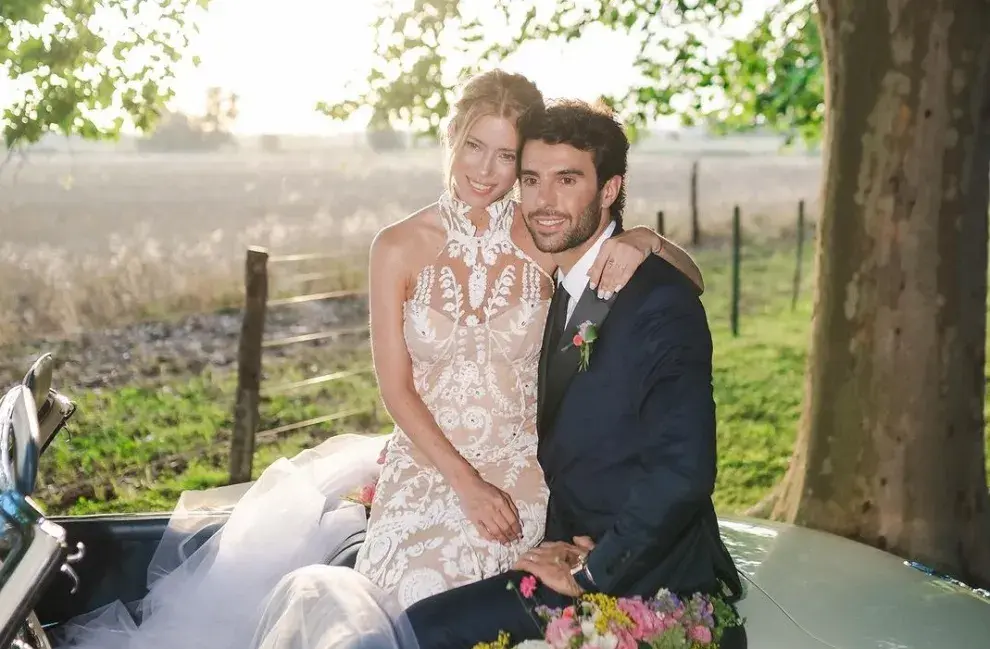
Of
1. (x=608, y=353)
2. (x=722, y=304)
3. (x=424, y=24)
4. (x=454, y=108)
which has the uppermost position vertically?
(x=424, y=24)

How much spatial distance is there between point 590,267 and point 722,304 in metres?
12.7

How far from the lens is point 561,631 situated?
88.7 inches

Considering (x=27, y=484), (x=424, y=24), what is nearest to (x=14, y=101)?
(x=424, y=24)

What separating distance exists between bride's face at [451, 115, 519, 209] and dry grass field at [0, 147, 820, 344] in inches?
189

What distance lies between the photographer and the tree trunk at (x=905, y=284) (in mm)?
4285

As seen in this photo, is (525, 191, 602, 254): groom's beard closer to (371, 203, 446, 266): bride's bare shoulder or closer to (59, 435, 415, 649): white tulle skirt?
(371, 203, 446, 266): bride's bare shoulder

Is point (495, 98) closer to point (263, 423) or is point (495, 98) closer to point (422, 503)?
point (422, 503)

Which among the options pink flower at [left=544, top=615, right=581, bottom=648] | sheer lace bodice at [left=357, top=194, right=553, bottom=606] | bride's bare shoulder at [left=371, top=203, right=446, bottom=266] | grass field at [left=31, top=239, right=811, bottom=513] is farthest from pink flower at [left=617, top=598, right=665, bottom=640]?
grass field at [left=31, top=239, right=811, bottom=513]

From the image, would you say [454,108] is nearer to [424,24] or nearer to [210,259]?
[424,24]

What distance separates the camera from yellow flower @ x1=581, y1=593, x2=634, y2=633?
88.4 inches

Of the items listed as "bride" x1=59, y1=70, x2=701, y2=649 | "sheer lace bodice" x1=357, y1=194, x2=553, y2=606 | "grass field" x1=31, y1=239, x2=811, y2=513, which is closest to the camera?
"bride" x1=59, y1=70, x2=701, y2=649

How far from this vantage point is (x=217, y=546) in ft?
9.84

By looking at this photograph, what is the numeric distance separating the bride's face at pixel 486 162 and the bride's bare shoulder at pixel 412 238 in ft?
0.41

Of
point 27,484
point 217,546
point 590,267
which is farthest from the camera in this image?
point 217,546
